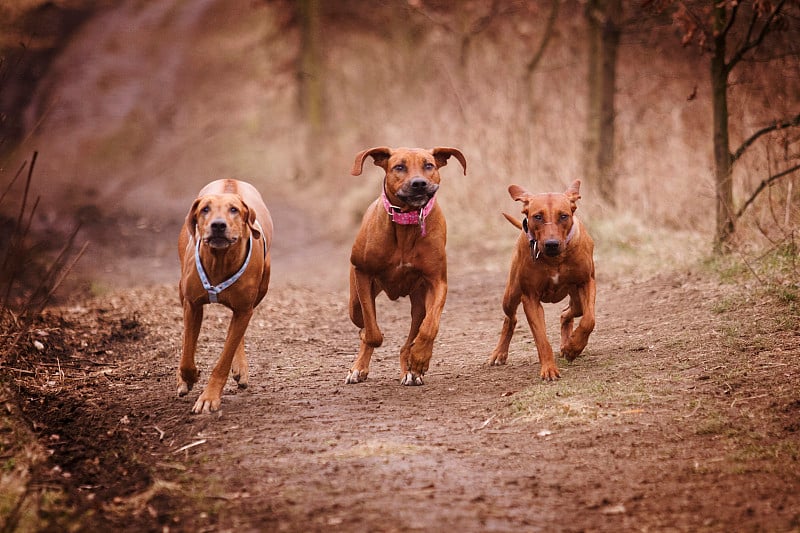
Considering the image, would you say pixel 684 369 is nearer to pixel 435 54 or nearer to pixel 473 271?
pixel 473 271

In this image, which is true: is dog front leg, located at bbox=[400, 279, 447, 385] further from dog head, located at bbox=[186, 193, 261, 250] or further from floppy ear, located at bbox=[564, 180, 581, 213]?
dog head, located at bbox=[186, 193, 261, 250]

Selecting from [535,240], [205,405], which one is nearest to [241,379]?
[205,405]

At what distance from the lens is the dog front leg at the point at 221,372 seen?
544 cm

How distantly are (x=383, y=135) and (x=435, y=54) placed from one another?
3900 millimetres

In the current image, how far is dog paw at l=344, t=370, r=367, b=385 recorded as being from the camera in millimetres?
6320

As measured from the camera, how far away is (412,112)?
1833 centimetres

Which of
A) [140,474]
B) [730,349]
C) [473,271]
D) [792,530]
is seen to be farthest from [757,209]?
[140,474]

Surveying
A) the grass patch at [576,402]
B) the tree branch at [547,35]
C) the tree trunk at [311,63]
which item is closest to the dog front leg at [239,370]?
the grass patch at [576,402]

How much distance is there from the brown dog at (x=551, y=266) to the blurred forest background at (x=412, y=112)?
2126 mm

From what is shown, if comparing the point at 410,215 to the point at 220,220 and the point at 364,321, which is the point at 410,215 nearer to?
the point at 364,321

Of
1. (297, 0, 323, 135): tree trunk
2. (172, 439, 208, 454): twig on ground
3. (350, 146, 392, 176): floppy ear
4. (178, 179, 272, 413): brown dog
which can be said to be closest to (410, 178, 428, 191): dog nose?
(350, 146, 392, 176): floppy ear

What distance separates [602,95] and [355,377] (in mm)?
7910

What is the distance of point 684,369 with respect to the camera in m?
5.73

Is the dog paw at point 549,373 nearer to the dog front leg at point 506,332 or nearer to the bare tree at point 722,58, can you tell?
the dog front leg at point 506,332
